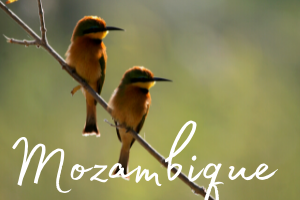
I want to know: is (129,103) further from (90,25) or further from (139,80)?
(90,25)

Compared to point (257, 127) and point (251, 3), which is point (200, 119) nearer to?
point (257, 127)

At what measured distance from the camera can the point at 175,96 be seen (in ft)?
27.4

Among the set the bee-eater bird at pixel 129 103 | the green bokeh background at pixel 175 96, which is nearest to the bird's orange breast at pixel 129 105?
the bee-eater bird at pixel 129 103

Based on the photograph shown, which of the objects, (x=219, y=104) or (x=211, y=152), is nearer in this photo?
(x=211, y=152)

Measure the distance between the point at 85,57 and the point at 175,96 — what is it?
626 centimetres

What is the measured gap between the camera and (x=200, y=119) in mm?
7852

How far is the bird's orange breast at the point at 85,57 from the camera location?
216 cm

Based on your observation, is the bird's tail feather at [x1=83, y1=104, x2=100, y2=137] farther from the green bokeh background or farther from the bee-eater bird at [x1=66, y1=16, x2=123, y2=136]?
the green bokeh background

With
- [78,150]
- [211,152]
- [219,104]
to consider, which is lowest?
[78,150]

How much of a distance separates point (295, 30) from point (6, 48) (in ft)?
22.2

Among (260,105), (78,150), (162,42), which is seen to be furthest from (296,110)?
(78,150)

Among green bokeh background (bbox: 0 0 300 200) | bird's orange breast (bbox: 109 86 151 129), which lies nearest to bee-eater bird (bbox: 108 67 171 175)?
bird's orange breast (bbox: 109 86 151 129)

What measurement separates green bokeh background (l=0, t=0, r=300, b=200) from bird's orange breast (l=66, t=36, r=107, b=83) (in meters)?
4.41

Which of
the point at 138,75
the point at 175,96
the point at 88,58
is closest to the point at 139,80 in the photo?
the point at 138,75
